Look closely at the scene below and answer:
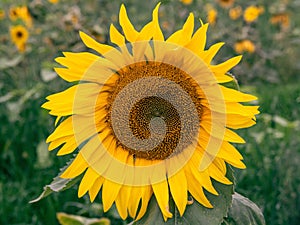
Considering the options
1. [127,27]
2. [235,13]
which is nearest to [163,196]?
[127,27]

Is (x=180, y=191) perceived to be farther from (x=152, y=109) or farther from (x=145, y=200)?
(x=152, y=109)

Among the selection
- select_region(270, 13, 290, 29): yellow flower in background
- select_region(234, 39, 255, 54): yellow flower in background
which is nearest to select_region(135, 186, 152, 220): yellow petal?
select_region(234, 39, 255, 54): yellow flower in background

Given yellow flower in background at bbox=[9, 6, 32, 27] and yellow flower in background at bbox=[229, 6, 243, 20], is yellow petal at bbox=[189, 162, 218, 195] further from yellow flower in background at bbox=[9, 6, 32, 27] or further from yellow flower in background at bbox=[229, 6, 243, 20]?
yellow flower in background at bbox=[229, 6, 243, 20]

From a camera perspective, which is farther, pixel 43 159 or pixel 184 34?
pixel 43 159

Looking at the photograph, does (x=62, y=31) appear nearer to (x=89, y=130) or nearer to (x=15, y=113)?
(x=15, y=113)

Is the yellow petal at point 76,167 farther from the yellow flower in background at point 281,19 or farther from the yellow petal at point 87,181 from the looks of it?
the yellow flower in background at point 281,19

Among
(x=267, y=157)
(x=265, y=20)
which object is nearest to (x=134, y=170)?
(x=267, y=157)
